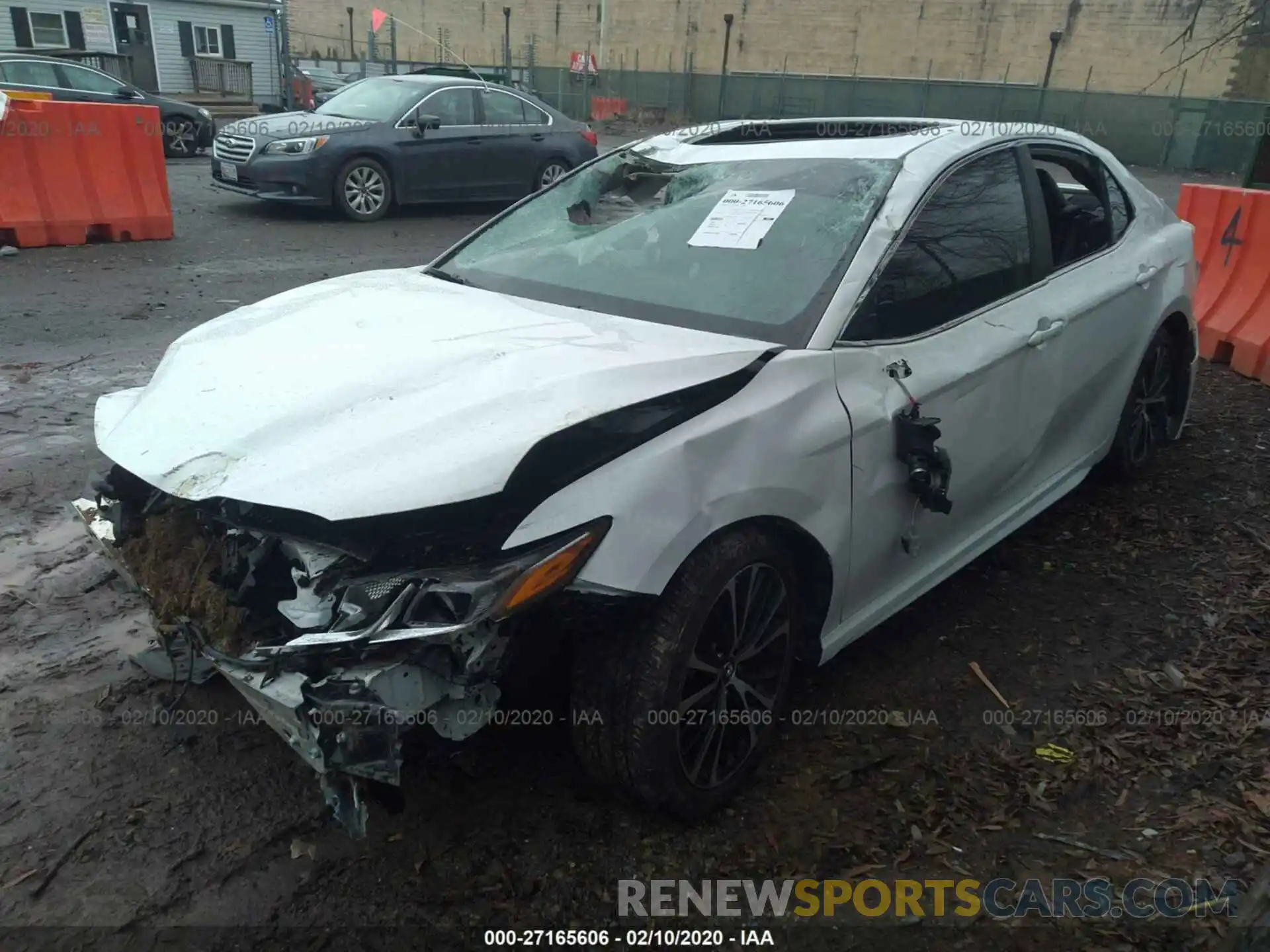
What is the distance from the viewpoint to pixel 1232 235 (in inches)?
267

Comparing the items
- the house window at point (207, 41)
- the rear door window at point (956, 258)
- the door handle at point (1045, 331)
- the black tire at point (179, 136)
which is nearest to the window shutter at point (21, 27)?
the house window at point (207, 41)

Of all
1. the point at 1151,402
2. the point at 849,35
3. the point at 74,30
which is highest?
the point at 849,35

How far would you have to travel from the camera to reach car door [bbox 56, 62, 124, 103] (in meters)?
14.8

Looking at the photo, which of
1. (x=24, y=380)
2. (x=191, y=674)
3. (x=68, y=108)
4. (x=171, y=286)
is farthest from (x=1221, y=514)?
(x=68, y=108)

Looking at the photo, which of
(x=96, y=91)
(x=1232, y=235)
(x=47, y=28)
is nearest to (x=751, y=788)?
(x=1232, y=235)

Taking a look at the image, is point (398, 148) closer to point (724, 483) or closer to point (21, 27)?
→ point (724, 483)

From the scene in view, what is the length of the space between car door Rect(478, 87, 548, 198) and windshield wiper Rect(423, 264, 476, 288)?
900cm

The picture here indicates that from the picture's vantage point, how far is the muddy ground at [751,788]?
90.9 inches

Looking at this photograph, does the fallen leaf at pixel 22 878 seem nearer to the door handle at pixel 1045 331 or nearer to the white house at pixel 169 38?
the door handle at pixel 1045 331

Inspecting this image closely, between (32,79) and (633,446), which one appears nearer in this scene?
(633,446)

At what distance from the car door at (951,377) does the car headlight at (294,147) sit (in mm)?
9210

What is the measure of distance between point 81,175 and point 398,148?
352 cm

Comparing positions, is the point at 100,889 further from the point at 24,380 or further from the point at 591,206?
the point at 24,380

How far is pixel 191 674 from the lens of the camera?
2.49 m
